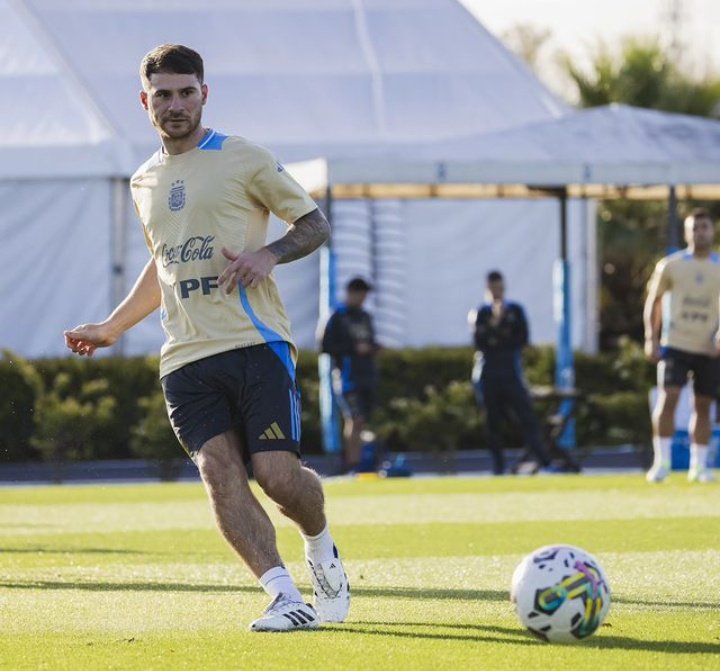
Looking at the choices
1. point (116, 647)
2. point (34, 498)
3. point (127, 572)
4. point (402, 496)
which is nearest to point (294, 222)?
point (116, 647)

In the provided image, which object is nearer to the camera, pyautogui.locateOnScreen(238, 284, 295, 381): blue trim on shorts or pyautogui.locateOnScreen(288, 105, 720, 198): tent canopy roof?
pyautogui.locateOnScreen(238, 284, 295, 381): blue trim on shorts

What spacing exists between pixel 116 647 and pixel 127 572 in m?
3.26

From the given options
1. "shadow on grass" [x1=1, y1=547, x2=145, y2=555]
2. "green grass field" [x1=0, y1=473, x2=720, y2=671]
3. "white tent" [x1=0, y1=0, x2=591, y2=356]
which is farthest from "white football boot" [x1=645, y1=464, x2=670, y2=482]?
"white tent" [x1=0, y1=0, x2=591, y2=356]

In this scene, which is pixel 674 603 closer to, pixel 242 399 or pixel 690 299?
pixel 242 399

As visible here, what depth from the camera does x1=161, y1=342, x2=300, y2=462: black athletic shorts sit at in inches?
290

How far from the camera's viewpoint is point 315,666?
638 centimetres

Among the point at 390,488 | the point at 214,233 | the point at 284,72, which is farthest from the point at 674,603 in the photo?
the point at 284,72

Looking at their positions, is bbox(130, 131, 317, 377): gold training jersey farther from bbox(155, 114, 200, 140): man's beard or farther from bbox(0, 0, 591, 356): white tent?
bbox(0, 0, 591, 356): white tent

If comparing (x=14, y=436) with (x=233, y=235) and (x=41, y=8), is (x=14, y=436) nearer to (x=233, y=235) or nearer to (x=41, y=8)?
(x=41, y=8)

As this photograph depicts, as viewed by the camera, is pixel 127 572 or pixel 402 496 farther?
pixel 402 496

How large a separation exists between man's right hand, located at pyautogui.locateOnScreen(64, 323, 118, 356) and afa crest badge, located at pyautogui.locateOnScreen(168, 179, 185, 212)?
2.57ft

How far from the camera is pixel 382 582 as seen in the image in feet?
30.9

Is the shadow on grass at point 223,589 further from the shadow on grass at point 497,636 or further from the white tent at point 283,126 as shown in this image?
the white tent at point 283,126

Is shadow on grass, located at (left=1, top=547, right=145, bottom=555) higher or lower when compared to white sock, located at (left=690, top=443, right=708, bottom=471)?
higher
